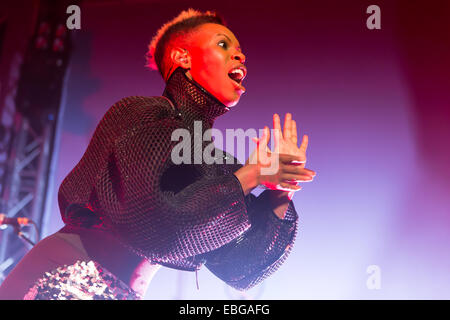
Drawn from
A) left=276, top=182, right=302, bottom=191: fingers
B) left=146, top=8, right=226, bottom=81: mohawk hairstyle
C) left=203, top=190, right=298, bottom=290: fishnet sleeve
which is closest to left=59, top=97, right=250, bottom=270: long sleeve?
left=276, top=182, right=302, bottom=191: fingers

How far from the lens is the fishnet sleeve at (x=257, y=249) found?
47.6 inches

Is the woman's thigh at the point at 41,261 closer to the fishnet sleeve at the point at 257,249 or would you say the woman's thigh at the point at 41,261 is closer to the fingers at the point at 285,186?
the fishnet sleeve at the point at 257,249

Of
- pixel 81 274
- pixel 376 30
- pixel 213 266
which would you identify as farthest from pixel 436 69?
pixel 81 274

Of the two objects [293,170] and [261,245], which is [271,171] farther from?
[261,245]

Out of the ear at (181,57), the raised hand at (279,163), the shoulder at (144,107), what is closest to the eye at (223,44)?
the ear at (181,57)

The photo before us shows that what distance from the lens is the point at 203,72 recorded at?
4.30ft

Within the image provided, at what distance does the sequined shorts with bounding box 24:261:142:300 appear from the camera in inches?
41.6

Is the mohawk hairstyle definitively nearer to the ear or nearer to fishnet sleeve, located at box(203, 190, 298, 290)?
the ear

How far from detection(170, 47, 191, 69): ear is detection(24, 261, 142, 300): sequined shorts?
2.29ft

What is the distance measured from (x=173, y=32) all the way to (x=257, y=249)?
0.85 metres

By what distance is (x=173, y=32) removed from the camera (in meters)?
1.49

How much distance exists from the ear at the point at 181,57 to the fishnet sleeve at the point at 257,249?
51cm

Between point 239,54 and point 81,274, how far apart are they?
0.84 m
